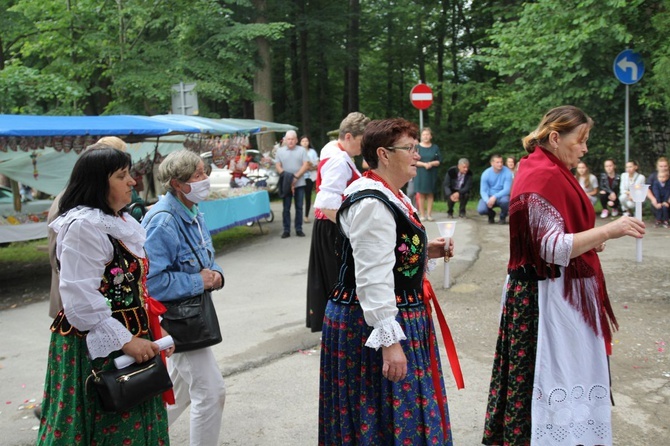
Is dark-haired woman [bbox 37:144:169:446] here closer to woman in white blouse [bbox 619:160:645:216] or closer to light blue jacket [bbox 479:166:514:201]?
light blue jacket [bbox 479:166:514:201]

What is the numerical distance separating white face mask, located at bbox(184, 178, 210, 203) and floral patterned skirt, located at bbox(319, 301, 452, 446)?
104 cm

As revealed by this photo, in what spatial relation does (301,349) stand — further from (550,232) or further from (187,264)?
(550,232)

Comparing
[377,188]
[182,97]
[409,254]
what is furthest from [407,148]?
[182,97]

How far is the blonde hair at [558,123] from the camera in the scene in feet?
11.6

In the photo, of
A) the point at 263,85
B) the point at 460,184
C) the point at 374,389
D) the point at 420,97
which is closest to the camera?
the point at 374,389

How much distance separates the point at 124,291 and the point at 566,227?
2118 millimetres

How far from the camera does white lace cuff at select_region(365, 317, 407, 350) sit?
9.21 ft

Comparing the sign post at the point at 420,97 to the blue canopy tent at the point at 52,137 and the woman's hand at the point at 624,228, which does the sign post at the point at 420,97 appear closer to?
the blue canopy tent at the point at 52,137

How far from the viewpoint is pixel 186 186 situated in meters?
3.68

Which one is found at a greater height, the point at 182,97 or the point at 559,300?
the point at 182,97

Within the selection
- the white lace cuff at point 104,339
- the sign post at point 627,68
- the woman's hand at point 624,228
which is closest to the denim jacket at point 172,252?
the white lace cuff at point 104,339

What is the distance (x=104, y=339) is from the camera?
280 cm

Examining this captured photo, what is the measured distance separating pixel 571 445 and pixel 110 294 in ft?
7.72

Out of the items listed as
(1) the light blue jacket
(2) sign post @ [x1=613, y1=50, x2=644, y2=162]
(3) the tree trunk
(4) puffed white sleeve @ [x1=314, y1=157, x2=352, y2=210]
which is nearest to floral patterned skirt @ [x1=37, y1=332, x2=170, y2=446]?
(4) puffed white sleeve @ [x1=314, y1=157, x2=352, y2=210]
